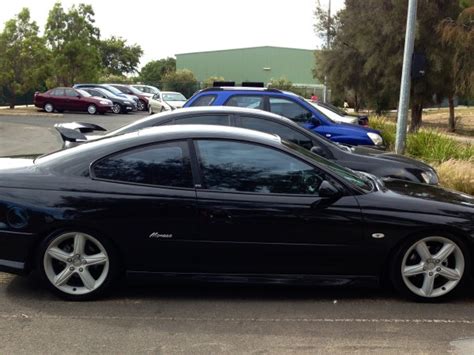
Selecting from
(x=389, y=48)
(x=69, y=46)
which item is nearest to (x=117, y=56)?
(x=69, y=46)

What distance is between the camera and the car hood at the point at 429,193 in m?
4.54

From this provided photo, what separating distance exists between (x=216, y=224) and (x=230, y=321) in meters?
0.75

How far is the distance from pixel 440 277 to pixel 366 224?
791mm

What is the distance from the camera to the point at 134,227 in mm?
4273

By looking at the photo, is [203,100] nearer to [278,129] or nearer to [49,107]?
[278,129]

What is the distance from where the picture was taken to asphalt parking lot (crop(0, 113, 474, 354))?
144 inches

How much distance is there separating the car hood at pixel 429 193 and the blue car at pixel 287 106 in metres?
3.86

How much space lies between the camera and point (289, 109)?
9.02 metres

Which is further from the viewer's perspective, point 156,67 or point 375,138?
point 156,67

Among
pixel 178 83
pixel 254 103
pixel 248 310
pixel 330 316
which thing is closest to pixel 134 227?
pixel 248 310

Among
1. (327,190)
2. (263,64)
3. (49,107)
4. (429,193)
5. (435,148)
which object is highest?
(263,64)

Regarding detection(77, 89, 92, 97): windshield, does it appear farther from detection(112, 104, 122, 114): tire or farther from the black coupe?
the black coupe

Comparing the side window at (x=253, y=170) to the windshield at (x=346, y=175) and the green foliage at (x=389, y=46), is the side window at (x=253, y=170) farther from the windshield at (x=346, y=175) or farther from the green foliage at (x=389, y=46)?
the green foliage at (x=389, y=46)

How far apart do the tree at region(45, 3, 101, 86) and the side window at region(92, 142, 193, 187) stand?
3281 centimetres
